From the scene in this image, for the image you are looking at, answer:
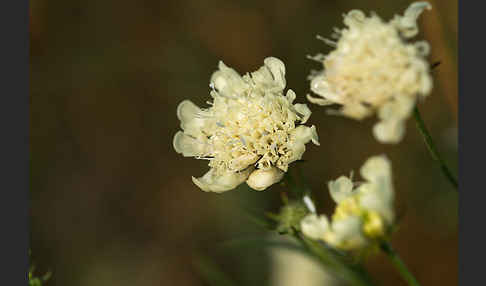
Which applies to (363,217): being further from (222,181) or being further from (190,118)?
(190,118)

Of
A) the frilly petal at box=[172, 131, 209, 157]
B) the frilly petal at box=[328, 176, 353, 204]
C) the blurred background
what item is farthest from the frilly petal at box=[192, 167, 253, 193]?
the blurred background

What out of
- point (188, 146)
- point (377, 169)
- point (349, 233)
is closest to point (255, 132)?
point (188, 146)

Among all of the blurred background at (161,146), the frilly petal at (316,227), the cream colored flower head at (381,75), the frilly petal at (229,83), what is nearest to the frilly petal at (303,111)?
the cream colored flower head at (381,75)

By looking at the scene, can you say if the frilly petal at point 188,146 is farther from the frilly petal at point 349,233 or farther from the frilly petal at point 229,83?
the frilly petal at point 349,233

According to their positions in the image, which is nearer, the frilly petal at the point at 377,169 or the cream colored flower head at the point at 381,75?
the cream colored flower head at the point at 381,75

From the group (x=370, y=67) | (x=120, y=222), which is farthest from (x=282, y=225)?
(x=120, y=222)

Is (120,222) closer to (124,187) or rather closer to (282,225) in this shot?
(124,187)
